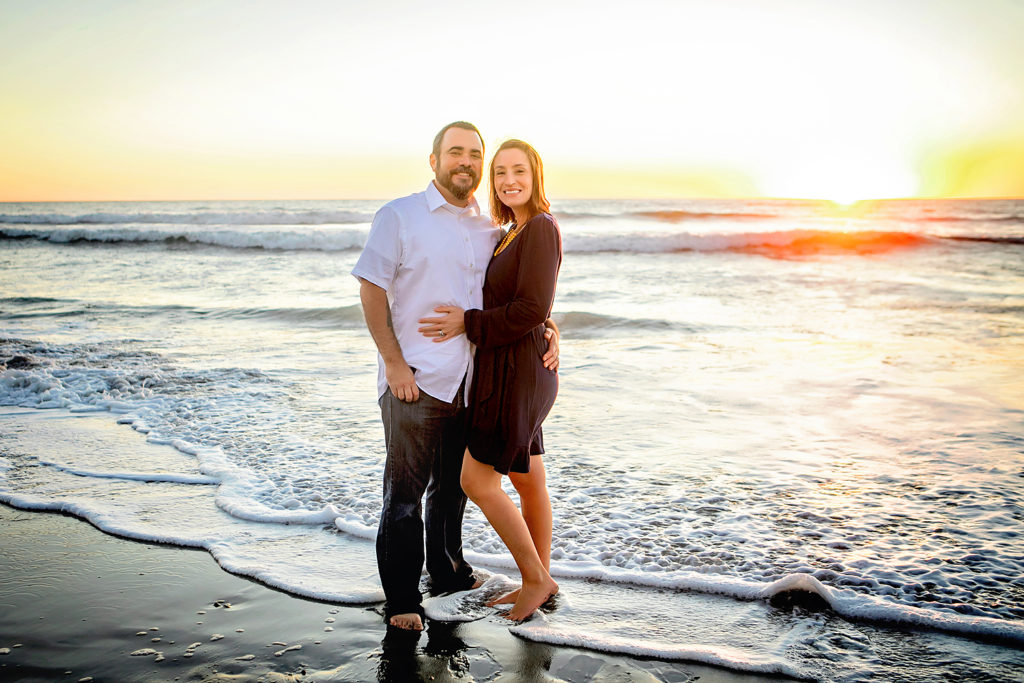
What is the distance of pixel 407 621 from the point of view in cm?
301

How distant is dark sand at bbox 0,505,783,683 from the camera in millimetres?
2664

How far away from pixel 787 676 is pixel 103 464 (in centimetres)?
456

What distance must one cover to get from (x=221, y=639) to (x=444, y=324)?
5.06 feet

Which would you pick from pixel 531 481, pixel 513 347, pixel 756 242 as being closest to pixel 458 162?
pixel 513 347

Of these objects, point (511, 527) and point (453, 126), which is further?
point (511, 527)

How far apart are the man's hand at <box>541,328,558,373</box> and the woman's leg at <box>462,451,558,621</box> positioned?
0.51 meters

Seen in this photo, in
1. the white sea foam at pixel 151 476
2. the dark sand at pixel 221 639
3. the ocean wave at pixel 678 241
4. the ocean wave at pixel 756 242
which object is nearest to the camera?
the dark sand at pixel 221 639

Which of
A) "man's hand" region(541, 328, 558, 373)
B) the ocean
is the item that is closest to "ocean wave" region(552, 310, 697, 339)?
the ocean

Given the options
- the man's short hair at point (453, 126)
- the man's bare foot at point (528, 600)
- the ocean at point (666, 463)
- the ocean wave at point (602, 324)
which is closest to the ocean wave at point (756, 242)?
the ocean at point (666, 463)

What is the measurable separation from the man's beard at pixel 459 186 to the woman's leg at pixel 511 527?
109 cm

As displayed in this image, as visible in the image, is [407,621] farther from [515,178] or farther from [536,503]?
[515,178]

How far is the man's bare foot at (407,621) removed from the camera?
2990 mm

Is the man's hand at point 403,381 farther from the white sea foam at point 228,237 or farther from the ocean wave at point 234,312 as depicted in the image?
the white sea foam at point 228,237

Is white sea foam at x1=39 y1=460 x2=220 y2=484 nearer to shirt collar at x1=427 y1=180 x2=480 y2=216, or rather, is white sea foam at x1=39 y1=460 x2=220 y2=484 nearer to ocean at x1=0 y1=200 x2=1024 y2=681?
ocean at x1=0 y1=200 x2=1024 y2=681
